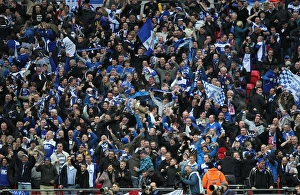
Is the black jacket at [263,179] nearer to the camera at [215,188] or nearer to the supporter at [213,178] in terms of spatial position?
the supporter at [213,178]

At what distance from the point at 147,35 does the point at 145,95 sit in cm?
337

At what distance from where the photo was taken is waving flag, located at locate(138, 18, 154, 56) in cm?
3901

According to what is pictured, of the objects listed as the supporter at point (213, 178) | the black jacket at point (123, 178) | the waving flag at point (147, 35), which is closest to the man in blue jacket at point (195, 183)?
the supporter at point (213, 178)

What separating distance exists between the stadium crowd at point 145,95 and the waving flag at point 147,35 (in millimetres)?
241

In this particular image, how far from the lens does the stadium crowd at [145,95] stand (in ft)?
108

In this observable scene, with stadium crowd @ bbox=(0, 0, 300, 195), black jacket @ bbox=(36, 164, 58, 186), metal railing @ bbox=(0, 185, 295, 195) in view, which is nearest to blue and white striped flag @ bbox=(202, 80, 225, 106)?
Result: stadium crowd @ bbox=(0, 0, 300, 195)

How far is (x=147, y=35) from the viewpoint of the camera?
128 ft

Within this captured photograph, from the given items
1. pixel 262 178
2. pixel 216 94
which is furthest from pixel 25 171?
pixel 262 178

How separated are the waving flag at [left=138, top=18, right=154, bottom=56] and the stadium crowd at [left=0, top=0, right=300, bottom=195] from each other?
24 centimetres

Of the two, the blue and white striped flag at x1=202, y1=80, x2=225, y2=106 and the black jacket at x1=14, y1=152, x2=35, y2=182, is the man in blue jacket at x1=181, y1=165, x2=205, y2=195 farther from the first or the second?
the blue and white striped flag at x1=202, y1=80, x2=225, y2=106

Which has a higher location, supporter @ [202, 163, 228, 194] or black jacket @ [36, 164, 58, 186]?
black jacket @ [36, 164, 58, 186]

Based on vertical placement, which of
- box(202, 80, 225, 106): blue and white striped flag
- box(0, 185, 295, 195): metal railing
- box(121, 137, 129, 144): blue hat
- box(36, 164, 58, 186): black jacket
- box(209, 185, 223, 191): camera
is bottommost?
box(209, 185, 223, 191): camera

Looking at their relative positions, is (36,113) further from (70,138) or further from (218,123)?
(218,123)

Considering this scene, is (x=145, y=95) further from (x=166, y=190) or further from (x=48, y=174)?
(x=166, y=190)
